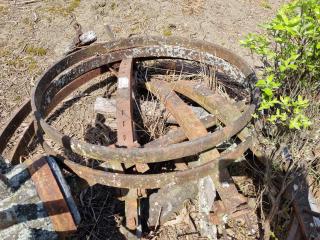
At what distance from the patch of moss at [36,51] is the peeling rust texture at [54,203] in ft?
10.9

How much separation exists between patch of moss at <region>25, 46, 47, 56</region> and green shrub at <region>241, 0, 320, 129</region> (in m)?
3.56

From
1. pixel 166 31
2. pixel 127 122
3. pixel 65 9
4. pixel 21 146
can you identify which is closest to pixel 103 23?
pixel 65 9

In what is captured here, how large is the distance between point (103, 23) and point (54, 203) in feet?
13.9

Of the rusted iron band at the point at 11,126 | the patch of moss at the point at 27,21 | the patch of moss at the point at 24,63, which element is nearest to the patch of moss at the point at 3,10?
the patch of moss at the point at 27,21

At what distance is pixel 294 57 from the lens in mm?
2895

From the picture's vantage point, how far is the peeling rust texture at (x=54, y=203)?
2.71m

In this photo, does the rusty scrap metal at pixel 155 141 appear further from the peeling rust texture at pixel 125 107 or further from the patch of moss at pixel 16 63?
the patch of moss at pixel 16 63

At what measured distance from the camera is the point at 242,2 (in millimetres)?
6875

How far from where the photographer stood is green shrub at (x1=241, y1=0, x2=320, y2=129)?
9.34 ft

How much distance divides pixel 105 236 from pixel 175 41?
7.52 feet

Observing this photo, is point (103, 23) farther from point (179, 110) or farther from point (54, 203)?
point (54, 203)

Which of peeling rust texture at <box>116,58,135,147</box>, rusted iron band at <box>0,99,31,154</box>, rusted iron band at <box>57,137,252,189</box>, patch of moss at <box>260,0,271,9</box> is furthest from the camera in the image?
patch of moss at <box>260,0,271,9</box>

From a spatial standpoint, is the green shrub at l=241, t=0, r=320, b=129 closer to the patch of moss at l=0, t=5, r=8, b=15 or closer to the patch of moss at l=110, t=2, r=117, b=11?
the patch of moss at l=110, t=2, r=117, b=11

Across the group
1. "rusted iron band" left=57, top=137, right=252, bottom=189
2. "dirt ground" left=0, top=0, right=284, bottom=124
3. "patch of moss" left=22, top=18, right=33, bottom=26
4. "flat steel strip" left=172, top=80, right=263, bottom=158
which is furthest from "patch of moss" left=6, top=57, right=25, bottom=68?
"rusted iron band" left=57, top=137, right=252, bottom=189
